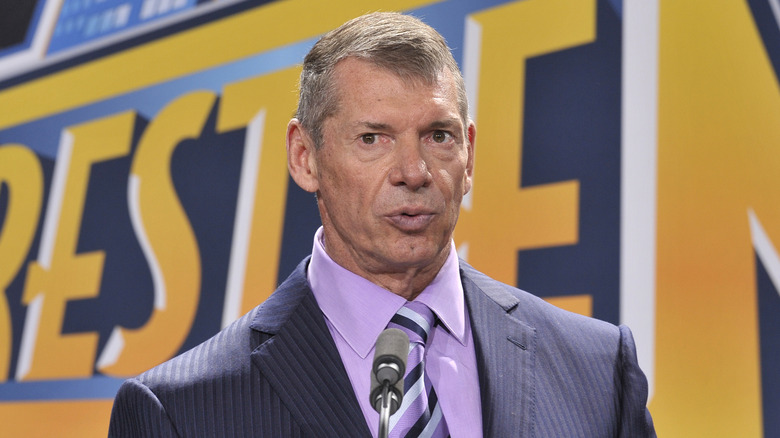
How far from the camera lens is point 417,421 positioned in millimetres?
1383

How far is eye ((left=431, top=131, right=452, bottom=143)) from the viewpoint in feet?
4.94

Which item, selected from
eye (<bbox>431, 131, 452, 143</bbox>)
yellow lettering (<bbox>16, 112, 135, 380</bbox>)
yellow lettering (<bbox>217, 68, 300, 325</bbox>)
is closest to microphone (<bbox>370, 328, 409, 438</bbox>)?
eye (<bbox>431, 131, 452, 143</bbox>)

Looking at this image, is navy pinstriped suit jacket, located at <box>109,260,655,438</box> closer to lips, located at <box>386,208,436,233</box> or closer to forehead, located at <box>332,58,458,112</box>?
lips, located at <box>386,208,436,233</box>

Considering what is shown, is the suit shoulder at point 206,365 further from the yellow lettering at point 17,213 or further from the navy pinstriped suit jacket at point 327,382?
the yellow lettering at point 17,213

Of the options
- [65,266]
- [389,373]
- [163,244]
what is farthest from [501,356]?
[65,266]

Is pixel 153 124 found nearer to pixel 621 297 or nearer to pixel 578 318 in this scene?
pixel 621 297

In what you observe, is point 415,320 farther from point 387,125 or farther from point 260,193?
point 260,193

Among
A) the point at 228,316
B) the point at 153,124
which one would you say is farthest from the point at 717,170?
the point at 153,124

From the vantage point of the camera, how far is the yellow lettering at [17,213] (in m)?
3.75

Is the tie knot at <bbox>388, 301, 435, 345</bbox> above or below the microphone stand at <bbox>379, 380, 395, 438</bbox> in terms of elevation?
above

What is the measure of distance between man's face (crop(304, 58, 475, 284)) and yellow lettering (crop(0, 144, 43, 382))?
8.79 ft

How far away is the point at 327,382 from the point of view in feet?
4.58

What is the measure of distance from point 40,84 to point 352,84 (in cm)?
291

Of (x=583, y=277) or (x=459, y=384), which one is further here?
(x=583, y=277)
